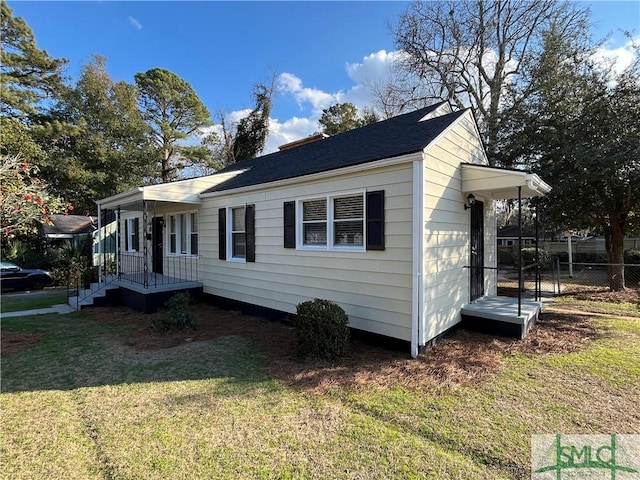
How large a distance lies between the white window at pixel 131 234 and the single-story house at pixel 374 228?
361cm

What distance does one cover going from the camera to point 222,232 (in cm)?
829

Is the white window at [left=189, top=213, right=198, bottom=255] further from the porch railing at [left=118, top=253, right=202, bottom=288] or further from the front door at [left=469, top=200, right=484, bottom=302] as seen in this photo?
the front door at [left=469, top=200, right=484, bottom=302]

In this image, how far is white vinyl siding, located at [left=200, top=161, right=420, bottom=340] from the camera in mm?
4922

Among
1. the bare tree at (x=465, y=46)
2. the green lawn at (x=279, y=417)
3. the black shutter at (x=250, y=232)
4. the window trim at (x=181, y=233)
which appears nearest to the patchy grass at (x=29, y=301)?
the window trim at (x=181, y=233)

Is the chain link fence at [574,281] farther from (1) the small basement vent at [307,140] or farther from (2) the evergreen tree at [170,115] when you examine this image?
(2) the evergreen tree at [170,115]

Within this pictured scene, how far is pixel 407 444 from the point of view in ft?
9.11

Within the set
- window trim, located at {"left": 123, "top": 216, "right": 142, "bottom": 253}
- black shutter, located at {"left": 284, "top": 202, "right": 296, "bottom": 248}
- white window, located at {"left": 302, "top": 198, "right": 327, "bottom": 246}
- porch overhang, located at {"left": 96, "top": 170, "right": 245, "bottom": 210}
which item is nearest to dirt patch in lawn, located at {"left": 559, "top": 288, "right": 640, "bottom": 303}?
white window, located at {"left": 302, "top": 198, "right": 327, "bottom": 246}

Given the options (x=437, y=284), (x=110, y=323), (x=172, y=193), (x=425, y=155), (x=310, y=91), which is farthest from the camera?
(x=310, y=91)

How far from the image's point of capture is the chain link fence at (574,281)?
10.4 meters

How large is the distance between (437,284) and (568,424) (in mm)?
2437

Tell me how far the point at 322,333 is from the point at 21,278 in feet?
45.9

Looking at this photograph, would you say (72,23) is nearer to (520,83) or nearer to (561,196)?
(520,83)

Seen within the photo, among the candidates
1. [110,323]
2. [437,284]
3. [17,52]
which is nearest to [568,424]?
[437,284]

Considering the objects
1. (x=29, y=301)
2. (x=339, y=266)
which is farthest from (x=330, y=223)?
(x=29, y=301)
